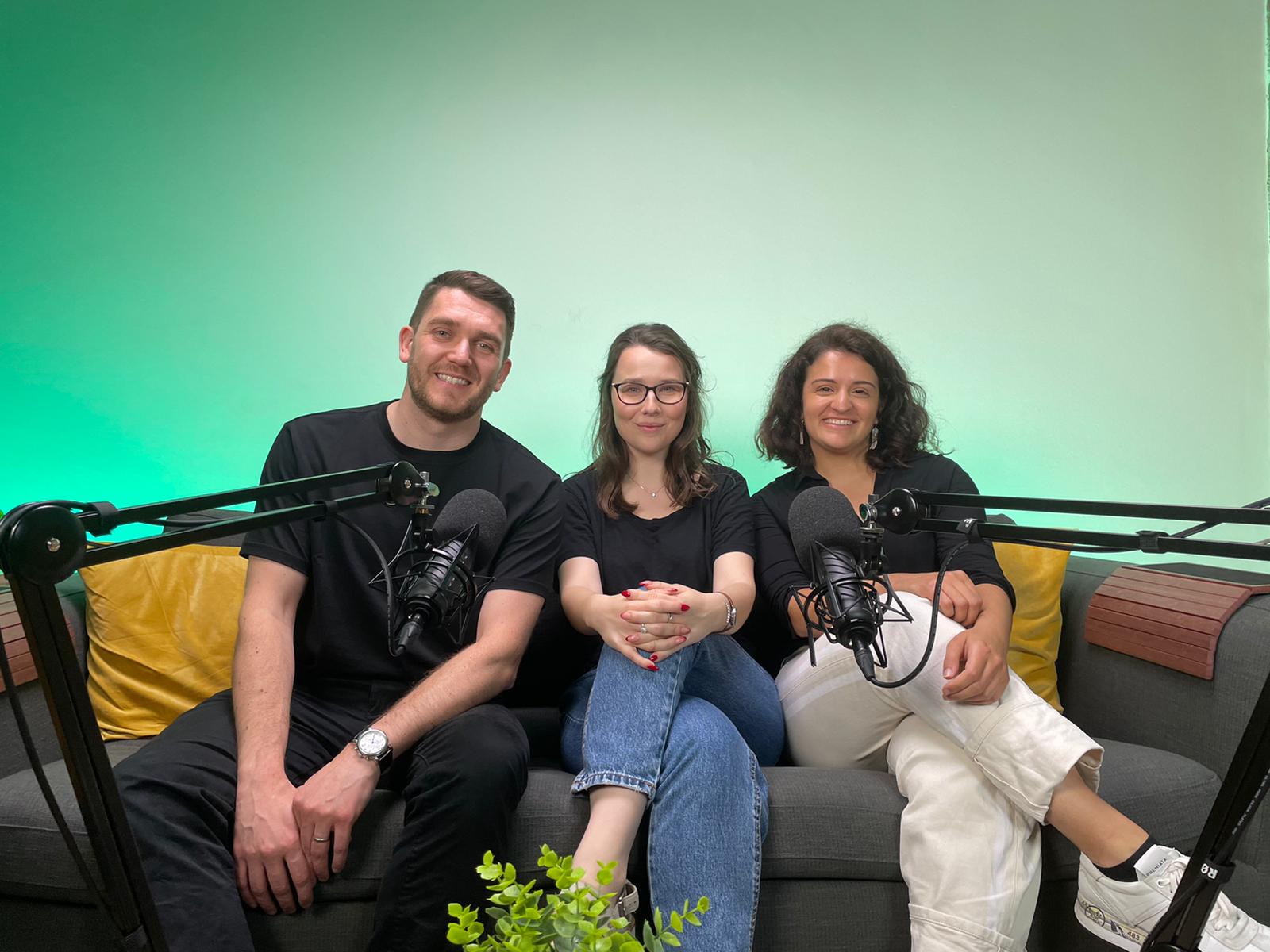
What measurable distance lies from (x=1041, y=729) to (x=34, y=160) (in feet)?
9.68

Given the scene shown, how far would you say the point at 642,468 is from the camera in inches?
86.8

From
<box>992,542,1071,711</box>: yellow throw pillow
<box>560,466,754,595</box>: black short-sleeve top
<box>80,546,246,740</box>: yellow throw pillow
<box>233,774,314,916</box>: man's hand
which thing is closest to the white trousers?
<box>560,466,754,595</box>: black short-sleeve top

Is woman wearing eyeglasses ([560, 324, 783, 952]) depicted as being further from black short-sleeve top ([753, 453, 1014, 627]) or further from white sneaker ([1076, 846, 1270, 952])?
white sneaker ([1076, 846, 1270, 952])

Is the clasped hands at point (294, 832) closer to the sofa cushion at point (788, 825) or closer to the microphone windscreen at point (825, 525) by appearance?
the sofa cushion at point (788, 825)

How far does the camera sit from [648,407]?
212cm

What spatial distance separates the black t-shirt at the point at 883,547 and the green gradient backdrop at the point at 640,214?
55 cm

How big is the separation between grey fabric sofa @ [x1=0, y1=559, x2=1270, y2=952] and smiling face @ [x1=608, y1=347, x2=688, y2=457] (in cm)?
77

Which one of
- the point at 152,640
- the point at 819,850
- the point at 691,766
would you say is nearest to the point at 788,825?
the point at 819,850

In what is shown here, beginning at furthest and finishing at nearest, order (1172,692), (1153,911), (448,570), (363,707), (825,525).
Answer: (1172,692)
(363,707)
(1153,911)
(825,525)
(448,570)

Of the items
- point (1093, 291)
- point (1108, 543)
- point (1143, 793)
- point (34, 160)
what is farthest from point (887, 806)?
point (34, 160)

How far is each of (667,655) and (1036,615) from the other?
3.33ft

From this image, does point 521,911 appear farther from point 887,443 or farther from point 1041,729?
point 887,443

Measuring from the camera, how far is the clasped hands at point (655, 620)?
1639mm

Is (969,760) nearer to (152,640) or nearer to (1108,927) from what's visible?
(1108,927)
